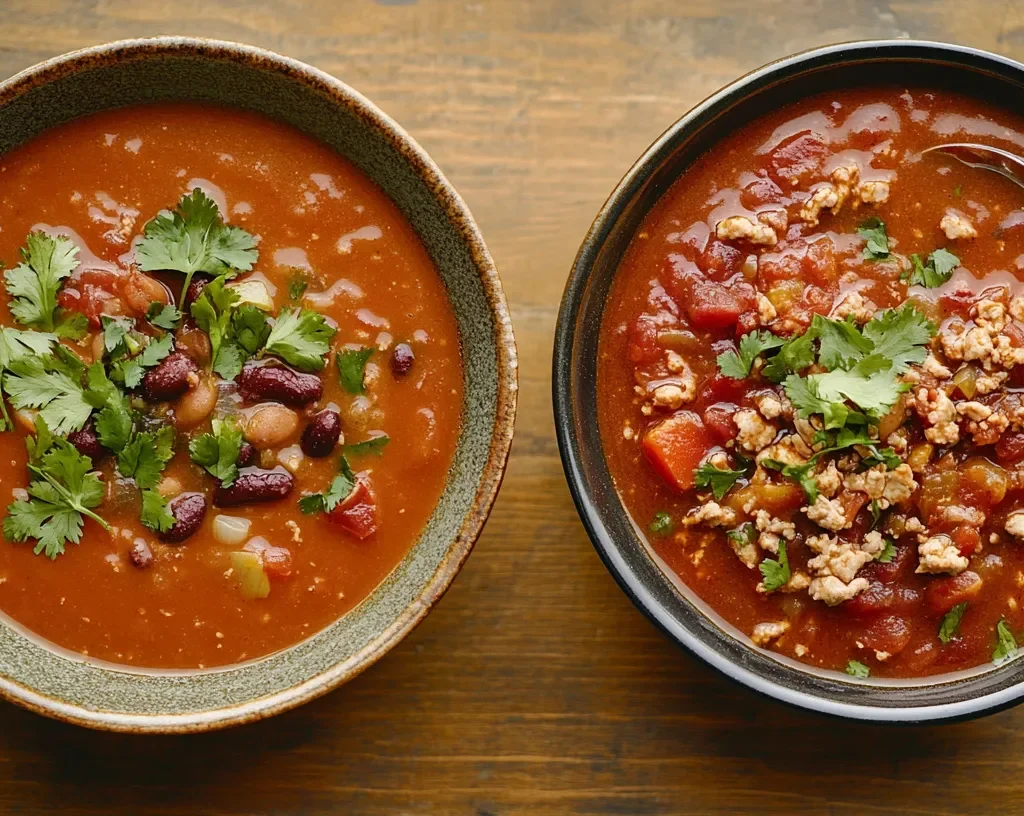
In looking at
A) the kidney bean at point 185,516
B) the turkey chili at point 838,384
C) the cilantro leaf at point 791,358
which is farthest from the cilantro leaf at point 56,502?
the cilantro leaf at point 791,358

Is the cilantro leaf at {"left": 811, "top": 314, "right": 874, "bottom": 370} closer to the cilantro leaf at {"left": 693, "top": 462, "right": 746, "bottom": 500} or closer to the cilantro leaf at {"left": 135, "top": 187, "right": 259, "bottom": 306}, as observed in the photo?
the cilantro leaf at {"left": 693, "top": 462, "right": 746, "bottom": 500}

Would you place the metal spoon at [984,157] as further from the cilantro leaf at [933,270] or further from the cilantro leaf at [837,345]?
the cilantro leaf at [837,345]

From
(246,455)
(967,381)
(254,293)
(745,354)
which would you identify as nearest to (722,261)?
(745,354)

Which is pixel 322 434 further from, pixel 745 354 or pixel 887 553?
pixel 887 553

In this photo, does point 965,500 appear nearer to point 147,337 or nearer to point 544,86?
point 544,86

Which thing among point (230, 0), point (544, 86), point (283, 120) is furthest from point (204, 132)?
point (544, 86)

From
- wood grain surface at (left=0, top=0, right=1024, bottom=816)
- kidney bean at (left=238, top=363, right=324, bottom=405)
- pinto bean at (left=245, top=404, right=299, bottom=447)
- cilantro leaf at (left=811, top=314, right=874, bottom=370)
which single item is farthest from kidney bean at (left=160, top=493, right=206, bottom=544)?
cilantro leaf at (left=811, top=314, right=874, bottom=370)
